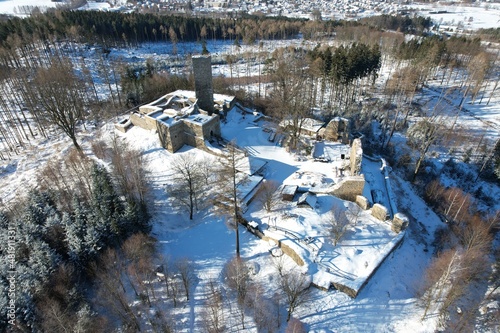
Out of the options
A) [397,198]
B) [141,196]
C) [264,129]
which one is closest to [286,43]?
[264,129]

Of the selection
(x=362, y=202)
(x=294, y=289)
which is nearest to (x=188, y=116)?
(x=362, y=202)

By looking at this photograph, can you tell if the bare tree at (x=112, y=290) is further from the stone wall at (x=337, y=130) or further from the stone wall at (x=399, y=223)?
the stone wall at (x=337, y=130)

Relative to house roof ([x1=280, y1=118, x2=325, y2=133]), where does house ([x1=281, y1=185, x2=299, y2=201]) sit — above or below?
below

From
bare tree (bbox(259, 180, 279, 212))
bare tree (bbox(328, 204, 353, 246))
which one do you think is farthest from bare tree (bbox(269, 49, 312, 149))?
bare tree (bbox(328, 204, 353, 246))

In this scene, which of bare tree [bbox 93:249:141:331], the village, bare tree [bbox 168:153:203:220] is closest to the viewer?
bare tree [bbox 93:249:141:331]

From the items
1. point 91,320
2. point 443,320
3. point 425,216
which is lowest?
point 425,216

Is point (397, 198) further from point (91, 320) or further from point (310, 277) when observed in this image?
point (91, 320)

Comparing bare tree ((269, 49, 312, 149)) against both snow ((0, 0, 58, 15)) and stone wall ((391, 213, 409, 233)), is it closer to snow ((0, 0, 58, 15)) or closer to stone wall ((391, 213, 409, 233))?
stone wall ((391, 213, 409, 233))
